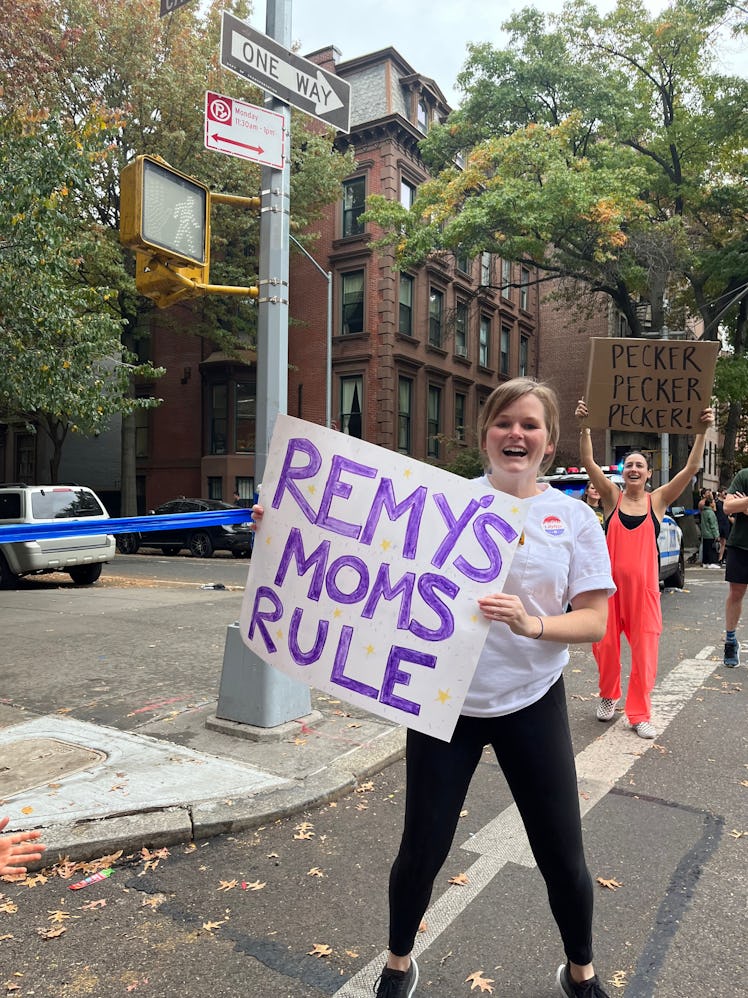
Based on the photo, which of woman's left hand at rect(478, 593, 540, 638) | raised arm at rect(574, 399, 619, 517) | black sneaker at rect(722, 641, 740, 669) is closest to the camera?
woman's left hand at rect(478, 593, 540, 638)

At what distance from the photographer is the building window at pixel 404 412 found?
28766 millimetres

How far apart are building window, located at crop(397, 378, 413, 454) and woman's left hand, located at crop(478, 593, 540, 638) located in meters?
26.5

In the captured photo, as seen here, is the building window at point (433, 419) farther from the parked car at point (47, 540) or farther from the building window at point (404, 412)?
the parked car at point (47, 540)

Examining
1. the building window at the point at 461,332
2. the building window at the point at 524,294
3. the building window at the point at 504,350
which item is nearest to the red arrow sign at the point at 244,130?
the building window at the point at 461,332

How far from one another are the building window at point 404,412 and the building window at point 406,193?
6598mm

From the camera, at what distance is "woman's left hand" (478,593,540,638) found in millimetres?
2062

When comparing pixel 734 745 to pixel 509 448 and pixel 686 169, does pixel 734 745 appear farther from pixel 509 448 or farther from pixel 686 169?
pixel 686 169

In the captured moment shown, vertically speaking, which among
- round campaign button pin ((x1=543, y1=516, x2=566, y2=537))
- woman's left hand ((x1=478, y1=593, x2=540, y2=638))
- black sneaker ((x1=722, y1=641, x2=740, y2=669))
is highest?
round campaign button pin ((x1=543, y1=516, x2=566, y2=537))

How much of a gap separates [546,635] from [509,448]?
1.88 ft

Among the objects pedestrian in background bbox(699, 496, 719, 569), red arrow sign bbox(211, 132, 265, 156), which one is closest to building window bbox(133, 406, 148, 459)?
pedestrian in background bbox(699, 496, 719, 569)

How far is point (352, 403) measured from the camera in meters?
28.8

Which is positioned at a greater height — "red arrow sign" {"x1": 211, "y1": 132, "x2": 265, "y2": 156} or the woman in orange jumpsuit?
"red arrow sign" {"x1": 211, "y1": 132, "x2": 265, "y2": 156}

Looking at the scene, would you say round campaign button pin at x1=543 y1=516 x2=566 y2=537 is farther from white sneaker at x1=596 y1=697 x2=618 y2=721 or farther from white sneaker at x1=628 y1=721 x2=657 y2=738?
white sneaker at x1=596 y1=697 x2=618 y2=721

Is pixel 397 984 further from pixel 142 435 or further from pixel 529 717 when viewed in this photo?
pixel 142 435
